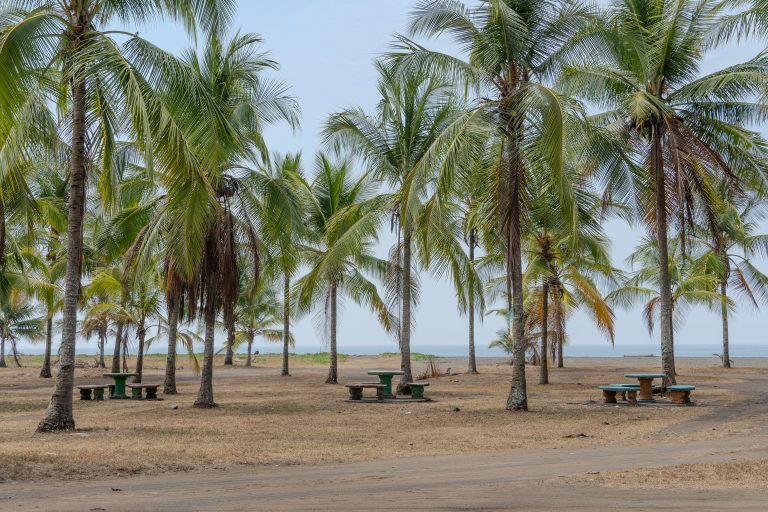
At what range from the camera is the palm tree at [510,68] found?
629 inches

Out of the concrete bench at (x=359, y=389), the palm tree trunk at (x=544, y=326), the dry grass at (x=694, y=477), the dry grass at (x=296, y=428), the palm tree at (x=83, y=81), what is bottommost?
the dry grass at (x=296, y=428)

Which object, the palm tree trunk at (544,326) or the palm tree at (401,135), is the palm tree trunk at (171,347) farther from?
the palm tree trunk at (544,326)

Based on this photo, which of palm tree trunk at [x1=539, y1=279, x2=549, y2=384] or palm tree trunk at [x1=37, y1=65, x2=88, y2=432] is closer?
palm tree trunk at [x1=37, y1=65, x2=88, y2=432]

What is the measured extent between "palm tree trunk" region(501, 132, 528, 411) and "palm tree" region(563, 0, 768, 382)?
3.17 metres

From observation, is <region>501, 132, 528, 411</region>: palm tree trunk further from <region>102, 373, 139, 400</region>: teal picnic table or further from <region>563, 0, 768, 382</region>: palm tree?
<region>102, 373, 139, 400</region>: teal picnic table

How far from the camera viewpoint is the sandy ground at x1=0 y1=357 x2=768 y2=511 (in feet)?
23.1

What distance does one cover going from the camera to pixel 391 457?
396 inches

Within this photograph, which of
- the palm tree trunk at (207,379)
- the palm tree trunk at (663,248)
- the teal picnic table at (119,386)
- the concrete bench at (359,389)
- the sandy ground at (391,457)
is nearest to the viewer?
the sandy ground at (391,457)

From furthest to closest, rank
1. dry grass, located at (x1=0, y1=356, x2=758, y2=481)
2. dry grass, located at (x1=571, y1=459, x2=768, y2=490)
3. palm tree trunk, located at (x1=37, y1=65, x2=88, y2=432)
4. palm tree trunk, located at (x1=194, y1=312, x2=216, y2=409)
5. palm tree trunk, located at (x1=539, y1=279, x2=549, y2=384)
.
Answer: palm tree trunk, located at (x1=539, y1=279, x2=549, y2=384) < palm tree trunk, located at (x1=194, y1=312, x2=216, y2=409) < palm tree trunk, located at (x1=37, y1=65, x2=88, y2=432) < dry grass, located at (x1=0, y1=356, x2=758, y2=481) < dry grass, located at (x1=571, y1=459, x2=768, y2=490)

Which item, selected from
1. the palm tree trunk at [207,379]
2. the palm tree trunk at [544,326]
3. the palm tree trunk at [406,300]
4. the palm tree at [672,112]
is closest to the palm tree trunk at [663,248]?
the palm tree at [672,112]

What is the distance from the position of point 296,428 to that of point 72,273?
4377 mm

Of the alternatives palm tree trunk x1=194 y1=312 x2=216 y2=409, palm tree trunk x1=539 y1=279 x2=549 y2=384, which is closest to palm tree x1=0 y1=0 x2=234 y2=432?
palm tree trunk x1=194 y1=312 x2=216 y2=409

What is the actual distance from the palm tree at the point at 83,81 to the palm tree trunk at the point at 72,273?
15 millimetres

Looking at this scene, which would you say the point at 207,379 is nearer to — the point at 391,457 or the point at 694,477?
the point at 391,457
